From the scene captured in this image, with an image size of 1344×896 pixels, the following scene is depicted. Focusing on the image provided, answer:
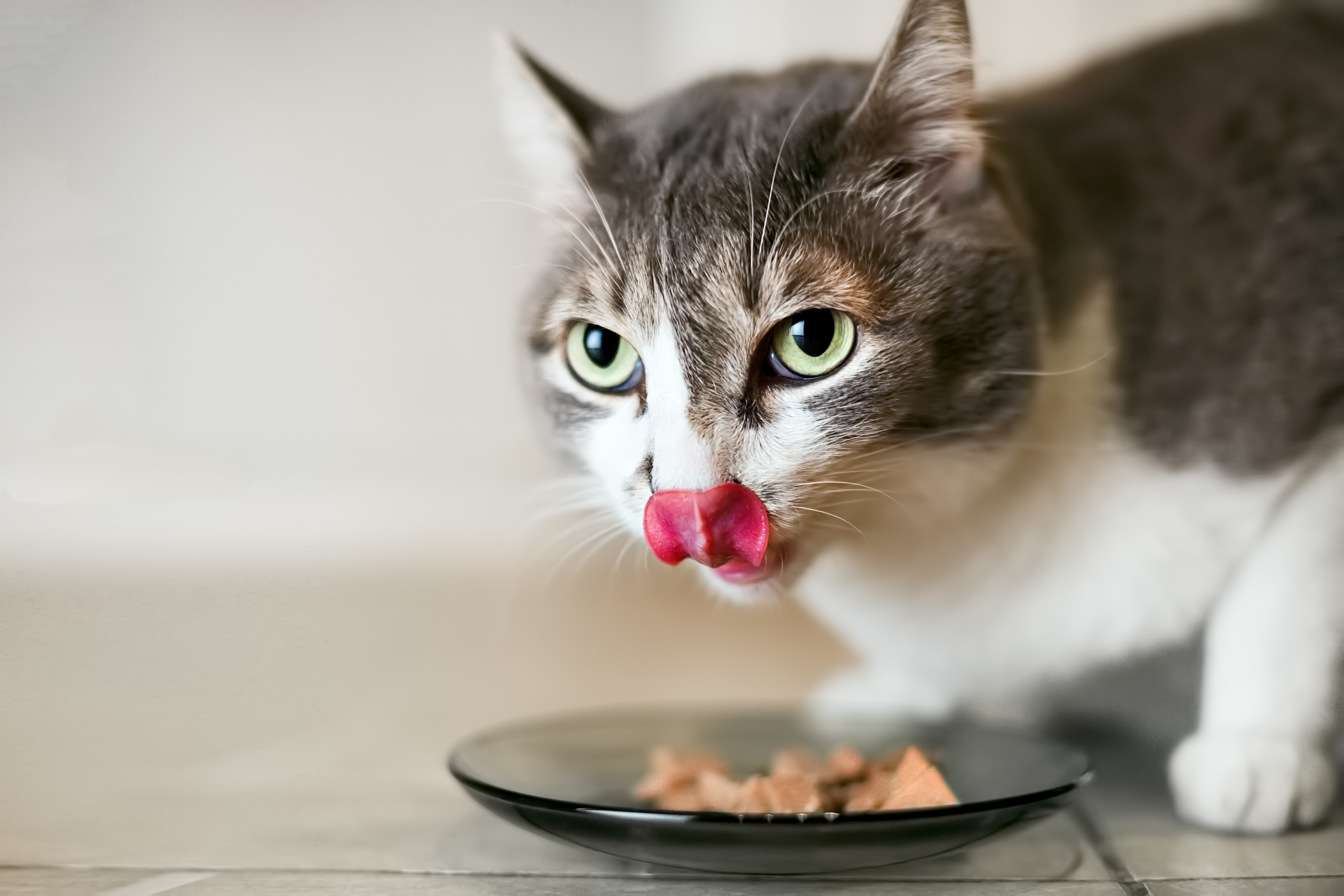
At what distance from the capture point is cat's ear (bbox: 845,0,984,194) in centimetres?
95

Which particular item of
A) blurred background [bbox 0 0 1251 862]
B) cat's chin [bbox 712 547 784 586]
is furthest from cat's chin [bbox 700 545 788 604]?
blurred background [bbox 0 0 1251 862]

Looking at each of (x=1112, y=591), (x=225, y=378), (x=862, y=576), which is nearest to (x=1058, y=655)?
(x=1112, y=591)

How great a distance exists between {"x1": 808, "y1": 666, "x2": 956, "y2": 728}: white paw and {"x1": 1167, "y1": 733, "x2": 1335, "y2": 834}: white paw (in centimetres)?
35

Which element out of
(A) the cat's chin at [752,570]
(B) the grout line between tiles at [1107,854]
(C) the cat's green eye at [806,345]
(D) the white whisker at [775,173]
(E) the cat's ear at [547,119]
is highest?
(E) the cat's ear at [547,119]

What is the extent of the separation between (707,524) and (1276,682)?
1.81 ft

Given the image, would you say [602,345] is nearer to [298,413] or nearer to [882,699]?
[298,413]

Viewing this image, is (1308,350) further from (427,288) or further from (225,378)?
(225,378)

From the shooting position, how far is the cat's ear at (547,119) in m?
1.09

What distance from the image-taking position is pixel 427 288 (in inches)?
51.9

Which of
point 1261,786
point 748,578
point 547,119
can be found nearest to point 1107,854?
point 1261,786

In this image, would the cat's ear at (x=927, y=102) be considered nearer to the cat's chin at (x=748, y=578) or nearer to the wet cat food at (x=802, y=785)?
the cat's chin at (x=748, y=578)

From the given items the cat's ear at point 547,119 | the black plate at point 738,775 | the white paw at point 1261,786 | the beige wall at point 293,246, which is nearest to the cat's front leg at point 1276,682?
the white paw at point 1261,786

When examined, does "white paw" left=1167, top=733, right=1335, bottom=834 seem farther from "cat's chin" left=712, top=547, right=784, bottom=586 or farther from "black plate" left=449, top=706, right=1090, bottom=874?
"cat's chin" left=712, top=547, right=784, bottom=586

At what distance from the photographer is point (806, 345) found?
952mm
